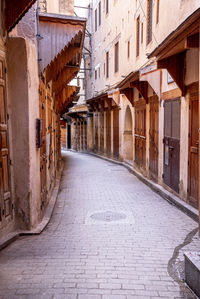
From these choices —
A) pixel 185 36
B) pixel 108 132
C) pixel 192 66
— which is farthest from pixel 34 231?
pixel 108 132

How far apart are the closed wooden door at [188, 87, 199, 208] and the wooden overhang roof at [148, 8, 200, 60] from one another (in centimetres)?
113

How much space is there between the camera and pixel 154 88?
9.70m

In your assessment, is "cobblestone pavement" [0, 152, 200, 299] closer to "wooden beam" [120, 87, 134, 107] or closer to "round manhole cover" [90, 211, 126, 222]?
"round manhole cover" [90, 211, 126, 222]

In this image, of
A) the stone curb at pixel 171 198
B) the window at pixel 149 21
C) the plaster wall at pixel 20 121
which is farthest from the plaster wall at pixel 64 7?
the stone curb at pixel 171 198

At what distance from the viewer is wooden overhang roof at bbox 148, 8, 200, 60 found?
497cm

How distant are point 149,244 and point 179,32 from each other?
3.63 m

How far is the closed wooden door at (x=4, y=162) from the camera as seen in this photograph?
540 centimetres

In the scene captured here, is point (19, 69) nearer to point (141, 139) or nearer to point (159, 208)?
point (159, 208)

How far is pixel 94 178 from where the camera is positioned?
1302cm

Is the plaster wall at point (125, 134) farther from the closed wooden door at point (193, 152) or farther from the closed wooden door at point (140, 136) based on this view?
the closed wooden door at point (193, 152)

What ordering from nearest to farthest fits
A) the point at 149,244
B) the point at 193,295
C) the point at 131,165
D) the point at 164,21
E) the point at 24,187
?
the point at 193,295
the point at 149,244
the point at 24,187
the point at 164,21
the point at 131,165

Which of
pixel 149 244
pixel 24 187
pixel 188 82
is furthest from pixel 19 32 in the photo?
pixel 149 244

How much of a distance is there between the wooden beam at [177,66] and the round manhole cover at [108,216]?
10.4ft

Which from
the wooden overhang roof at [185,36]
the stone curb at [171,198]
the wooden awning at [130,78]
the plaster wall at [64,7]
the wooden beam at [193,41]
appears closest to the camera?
the wooden overhang roof at [185,36]
